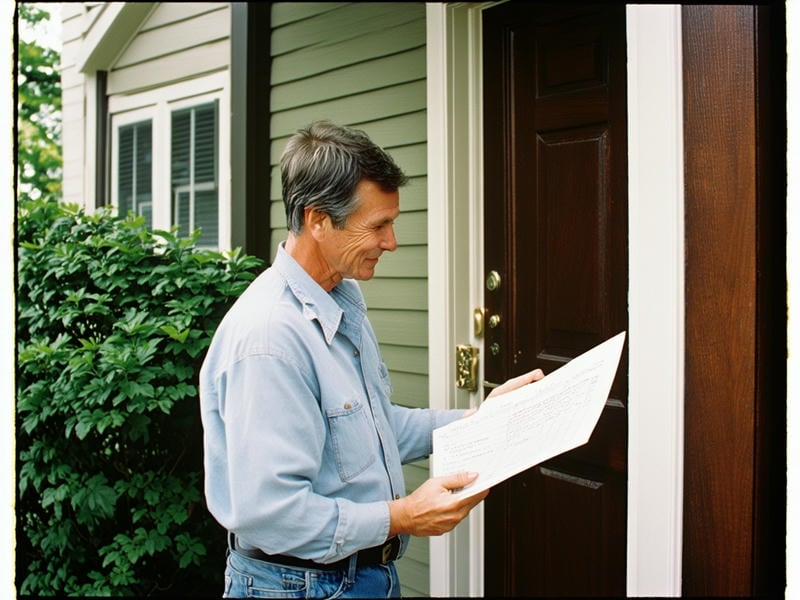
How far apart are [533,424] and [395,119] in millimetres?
2022

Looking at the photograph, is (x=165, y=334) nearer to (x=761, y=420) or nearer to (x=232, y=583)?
(x=232, y=583)

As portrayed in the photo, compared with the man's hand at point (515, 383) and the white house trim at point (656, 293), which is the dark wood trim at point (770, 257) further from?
the man's hand at point (515, 383)

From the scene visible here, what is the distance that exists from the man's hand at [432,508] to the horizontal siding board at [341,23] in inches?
87.1

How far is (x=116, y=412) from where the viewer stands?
2.88 metres

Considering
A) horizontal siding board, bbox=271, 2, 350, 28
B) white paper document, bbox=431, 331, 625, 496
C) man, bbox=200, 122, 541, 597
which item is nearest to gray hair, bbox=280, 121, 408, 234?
man, bbox=200, 122, 541, 597

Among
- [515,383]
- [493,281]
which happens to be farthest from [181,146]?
[515,383]

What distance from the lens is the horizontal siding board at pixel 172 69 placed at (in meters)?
4.66

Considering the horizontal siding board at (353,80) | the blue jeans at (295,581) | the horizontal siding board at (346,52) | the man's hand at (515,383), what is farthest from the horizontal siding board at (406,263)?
the blue jeans at (295,581)

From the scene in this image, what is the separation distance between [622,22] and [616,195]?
54 cm

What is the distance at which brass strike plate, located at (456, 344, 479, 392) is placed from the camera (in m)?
2.93

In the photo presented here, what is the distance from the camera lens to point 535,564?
8.93 ft

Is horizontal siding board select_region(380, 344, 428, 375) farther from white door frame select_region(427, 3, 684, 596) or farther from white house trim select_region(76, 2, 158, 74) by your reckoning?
white house trim select_region(76, 2, 158, 74)

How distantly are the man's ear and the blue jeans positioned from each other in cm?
71
